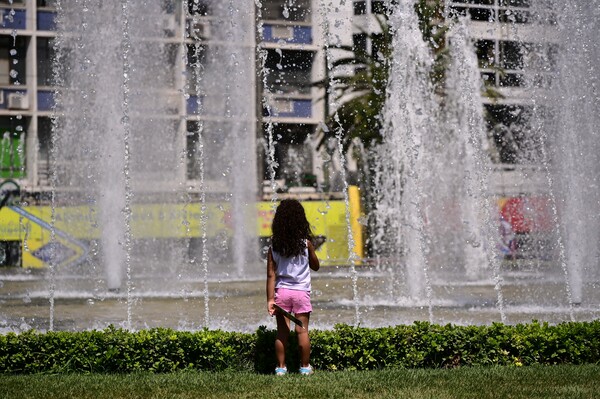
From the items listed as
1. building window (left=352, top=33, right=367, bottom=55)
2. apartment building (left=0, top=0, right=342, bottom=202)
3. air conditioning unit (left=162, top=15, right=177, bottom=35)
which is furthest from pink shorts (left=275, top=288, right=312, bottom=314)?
building window (left=352, top=33, right=367, bottom=55)

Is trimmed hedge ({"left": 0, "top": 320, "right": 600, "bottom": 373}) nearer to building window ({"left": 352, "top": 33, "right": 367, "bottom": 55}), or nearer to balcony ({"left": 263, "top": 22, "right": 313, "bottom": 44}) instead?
building window ({"left": 352, "top": 33, "right": 367, "bottom": 55})

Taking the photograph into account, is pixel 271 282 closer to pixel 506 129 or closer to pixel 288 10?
pixel 288 10

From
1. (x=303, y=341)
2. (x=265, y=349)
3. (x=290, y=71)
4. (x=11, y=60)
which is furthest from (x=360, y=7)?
(x=303, y=341)

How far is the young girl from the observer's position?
25.8 feet

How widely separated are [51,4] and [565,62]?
25.6 meters

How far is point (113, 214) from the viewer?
58.9 feet

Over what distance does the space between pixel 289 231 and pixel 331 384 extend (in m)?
1.30

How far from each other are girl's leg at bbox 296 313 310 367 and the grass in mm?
154

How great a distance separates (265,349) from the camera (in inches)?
326

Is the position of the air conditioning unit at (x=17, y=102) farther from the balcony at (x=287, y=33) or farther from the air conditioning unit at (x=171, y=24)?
the balcony at (x=287, y=33)

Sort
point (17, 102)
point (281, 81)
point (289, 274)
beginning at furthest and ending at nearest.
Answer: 1. point (281, 81)
2. point (17, 102)
3. point (289, 274)

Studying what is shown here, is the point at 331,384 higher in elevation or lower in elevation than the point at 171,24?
lower

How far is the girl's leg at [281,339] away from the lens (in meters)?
7.87

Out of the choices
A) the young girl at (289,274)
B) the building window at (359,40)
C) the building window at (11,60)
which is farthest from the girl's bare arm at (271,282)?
the building window at (11,60)
